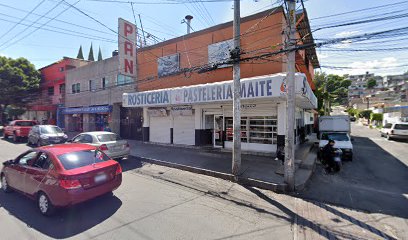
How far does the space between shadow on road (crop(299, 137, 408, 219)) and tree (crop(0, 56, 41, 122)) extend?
3380cm

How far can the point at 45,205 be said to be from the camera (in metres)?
4.43

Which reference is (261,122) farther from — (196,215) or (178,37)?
(178,37)

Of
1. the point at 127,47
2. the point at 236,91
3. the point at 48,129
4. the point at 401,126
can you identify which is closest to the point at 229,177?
the point at 236,91

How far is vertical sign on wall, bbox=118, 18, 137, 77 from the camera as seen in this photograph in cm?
1332

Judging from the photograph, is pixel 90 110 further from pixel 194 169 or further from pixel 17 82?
pixel 194 169

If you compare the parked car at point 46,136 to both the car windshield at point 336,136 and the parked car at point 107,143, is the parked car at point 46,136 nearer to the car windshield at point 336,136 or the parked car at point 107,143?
the parked car at point 107,143

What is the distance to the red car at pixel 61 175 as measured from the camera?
13.9 feet

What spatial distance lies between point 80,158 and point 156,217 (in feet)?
7.90

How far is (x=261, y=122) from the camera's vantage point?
10.7 meters

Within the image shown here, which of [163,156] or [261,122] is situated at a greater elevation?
[261,122]

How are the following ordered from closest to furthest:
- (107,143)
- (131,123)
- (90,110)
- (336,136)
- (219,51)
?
(107,143), (336,136), (219,51), (131,123), (90,110)

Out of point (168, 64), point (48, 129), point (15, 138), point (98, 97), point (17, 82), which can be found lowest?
point (15, 138)

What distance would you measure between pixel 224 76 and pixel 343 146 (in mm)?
7423

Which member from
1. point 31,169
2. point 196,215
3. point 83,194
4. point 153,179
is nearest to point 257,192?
point 196,215
